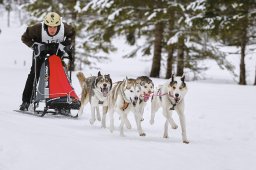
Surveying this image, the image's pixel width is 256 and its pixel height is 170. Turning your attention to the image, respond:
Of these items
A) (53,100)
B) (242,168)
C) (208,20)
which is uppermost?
(208,20)

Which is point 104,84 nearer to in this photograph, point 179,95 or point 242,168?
point 179,95

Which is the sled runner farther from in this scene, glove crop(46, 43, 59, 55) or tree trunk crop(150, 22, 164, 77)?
tree trunk crop(150, 22, 164, 77)

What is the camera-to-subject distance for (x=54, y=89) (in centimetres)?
846

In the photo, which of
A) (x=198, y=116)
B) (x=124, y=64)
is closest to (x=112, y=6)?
(x=198, y=116)

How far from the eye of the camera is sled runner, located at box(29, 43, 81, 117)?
8.35 metres

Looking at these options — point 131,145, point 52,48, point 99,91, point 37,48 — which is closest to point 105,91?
point 99,91

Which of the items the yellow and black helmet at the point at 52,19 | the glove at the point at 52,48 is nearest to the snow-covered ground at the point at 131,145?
the glove at the point at 52,48

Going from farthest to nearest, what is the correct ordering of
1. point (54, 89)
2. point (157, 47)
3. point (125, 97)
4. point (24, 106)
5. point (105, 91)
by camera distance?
1. point (157, 47)
2. point (24, 106)
3. point (54, 89)
4. point (105, 91)
5. point (125, 97)

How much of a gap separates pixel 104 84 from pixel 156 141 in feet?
6.12

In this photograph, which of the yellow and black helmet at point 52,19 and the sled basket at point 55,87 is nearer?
the sled basket at point 55,87

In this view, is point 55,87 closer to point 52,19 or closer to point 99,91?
point 99,91

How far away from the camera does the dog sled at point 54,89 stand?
27.4 feet

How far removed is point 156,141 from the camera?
6.50m

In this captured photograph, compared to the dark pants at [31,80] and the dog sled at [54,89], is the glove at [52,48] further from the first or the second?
the dark pants at [31,80]
